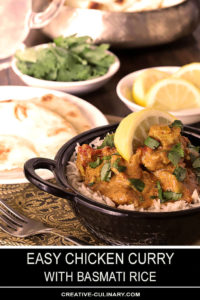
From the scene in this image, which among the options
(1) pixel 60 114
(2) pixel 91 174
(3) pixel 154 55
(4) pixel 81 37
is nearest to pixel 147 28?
(3) pixel 154 55

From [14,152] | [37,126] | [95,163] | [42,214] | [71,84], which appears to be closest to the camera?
[95,163]

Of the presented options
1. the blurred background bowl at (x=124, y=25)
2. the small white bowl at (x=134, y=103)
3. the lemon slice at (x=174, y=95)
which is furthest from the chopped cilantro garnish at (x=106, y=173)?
the blurred background bowl at (x=124, y=25)

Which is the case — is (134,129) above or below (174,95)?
above

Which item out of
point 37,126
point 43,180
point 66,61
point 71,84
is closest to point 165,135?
point 43,180

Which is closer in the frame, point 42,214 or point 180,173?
point 180,173

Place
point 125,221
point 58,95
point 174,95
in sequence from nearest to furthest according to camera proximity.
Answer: point 125,221 → point 174,95 → point 58,95

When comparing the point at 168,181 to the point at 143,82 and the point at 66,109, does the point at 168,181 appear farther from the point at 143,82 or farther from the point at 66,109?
the point at 143,82

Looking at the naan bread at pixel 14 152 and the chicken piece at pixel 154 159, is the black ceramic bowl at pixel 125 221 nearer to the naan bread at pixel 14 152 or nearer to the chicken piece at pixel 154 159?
the chicken piece at pixel 154 159

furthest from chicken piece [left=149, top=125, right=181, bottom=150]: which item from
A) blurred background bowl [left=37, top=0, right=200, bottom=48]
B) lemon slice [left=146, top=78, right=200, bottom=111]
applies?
blurred background bowl [left=37, top=0, right=200, bottom=48]

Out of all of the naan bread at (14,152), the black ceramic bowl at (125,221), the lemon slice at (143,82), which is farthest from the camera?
the lemon slice at (143,82)
